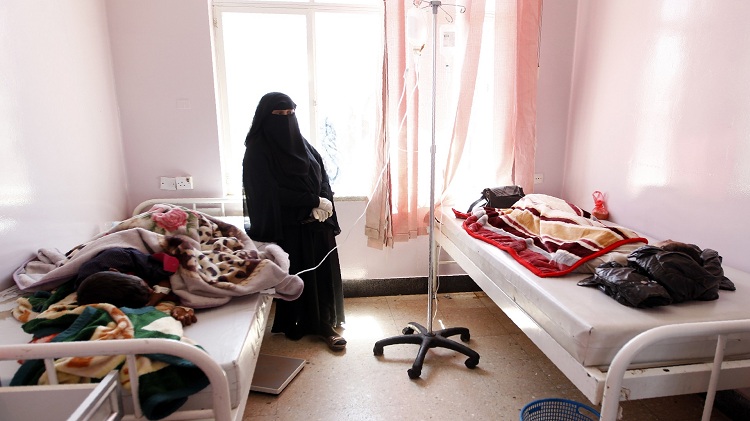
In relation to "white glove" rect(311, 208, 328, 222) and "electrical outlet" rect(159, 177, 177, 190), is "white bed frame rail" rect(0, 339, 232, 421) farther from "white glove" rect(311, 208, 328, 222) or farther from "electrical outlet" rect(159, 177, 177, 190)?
"electrical outlet" rect(159, 177, 177, 190)

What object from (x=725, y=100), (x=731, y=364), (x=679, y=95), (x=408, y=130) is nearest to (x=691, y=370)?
(x=731, y=364)

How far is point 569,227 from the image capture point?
2.01 m

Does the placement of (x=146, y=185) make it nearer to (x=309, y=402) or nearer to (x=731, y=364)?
(x=309, y=402)

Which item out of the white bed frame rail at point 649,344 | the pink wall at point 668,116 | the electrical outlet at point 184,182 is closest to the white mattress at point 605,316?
the white bed frame rail at point 649,344

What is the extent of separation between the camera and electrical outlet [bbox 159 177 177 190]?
2.68m

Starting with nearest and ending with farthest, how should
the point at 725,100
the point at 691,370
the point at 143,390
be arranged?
the point at 143,390
the point at 691,370
the point at 725,100

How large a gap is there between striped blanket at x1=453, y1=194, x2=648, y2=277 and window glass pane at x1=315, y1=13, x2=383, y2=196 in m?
0.85

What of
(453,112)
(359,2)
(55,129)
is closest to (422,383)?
(453,112)

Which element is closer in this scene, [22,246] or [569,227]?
[22,246]

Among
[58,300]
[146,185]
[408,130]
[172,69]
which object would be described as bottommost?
[58,300]

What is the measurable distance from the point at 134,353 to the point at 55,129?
151 cm

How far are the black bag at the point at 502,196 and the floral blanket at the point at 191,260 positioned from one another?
1360mm

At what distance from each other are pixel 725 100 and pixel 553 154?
122 centimetres

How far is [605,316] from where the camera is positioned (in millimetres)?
1358
